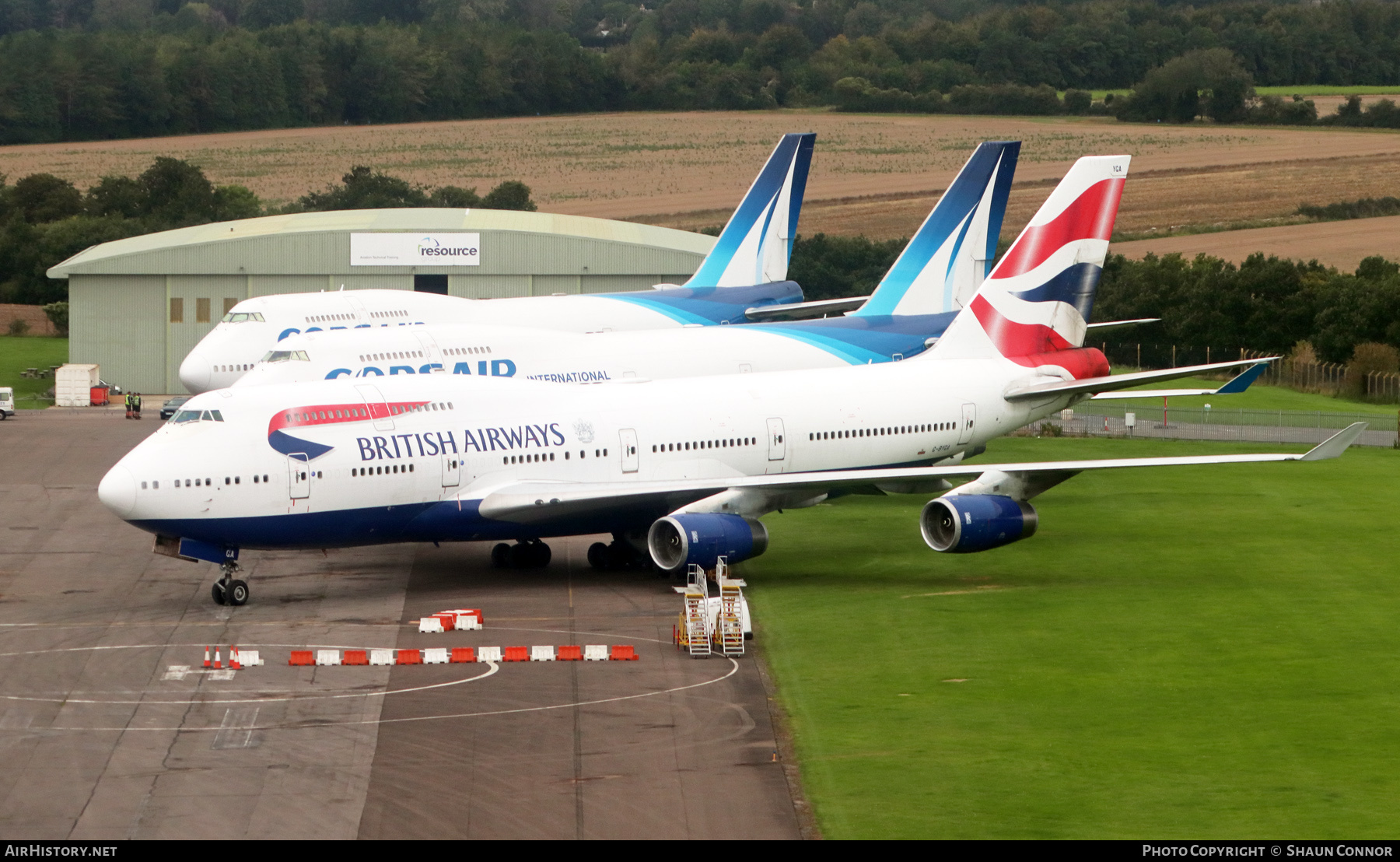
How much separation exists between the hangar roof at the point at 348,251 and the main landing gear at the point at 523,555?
46.8 meters

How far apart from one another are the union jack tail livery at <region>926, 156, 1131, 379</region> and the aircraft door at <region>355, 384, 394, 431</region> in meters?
18.0

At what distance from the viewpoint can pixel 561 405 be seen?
4341 centimetres

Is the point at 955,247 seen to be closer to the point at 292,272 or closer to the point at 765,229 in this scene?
the point at 765,229

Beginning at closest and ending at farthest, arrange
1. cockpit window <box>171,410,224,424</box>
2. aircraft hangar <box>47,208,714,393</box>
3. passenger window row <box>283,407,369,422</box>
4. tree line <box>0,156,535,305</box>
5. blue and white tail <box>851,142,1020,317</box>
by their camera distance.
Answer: cockpit window <box>171,410,224,424</box> → passenger window row <box>283,407,369,422</box> → blue and white tail <box>851,142,1020,317</box> → aircraft hangar <box>47,208,714,393</box> → tree line <box>0,156,535,305</box>

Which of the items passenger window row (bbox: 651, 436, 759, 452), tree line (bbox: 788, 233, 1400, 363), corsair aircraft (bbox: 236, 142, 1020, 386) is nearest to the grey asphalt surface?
passenger window row (bbox: 651, 436, 759, 452)

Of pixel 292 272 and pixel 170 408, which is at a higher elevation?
pixel 292 272

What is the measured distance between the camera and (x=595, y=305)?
68.2 meters

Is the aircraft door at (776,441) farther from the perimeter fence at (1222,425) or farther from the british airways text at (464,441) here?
the perimeter fence at (1222,425)

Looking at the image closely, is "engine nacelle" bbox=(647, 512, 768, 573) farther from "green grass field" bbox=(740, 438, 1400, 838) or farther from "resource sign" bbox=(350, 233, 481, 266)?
"resource sign" bbox=(350, 233, 481, 266)

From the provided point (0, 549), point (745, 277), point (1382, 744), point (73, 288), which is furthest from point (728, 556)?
point (73, 288)

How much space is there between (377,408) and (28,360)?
6871cm

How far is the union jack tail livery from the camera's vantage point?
51.4 metres

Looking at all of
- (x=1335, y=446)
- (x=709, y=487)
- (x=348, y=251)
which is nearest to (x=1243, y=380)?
(x=1335, y=446)
